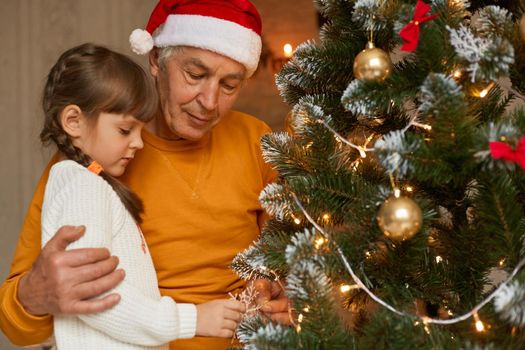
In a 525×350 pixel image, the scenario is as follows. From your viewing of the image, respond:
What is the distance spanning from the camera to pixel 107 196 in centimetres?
122

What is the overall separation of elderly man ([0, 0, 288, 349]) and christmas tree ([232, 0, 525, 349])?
39 centimetres

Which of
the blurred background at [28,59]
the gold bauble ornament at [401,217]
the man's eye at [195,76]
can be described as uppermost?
the blurred background at [28,59]

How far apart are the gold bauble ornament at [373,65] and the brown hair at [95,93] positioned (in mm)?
613

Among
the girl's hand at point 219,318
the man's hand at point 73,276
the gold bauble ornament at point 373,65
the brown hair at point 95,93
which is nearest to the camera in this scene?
the gold bauble ornament at point 373,65

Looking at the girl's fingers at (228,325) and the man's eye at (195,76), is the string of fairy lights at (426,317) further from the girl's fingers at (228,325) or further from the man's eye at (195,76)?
the man's eye at (195,76)

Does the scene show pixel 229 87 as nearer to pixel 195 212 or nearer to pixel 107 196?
pixel 195 212

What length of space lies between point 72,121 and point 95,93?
0.08 metres

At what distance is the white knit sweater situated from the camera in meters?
1.14

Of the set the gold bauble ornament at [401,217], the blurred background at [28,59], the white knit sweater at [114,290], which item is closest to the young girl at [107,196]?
the white knit sweater at [114,290]

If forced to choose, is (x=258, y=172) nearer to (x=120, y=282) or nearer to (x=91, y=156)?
(x=91, y=156)

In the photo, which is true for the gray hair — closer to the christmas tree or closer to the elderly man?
the elderly man

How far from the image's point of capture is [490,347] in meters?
0.80

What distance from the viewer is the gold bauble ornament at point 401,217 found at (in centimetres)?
83

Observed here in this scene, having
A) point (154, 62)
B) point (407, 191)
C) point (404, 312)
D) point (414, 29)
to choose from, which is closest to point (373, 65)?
point (414, 29)
